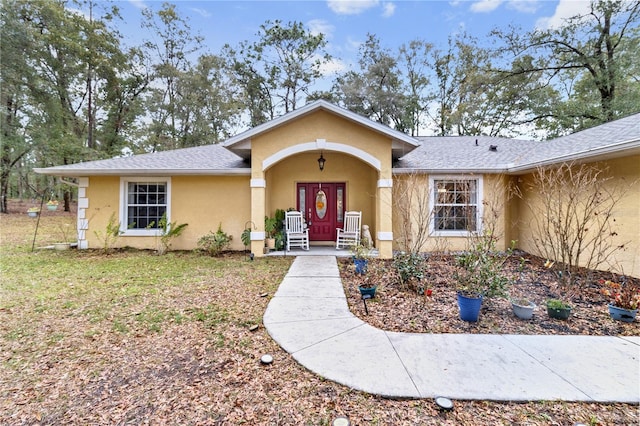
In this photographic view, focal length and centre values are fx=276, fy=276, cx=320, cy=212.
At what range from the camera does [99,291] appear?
4.92 meters

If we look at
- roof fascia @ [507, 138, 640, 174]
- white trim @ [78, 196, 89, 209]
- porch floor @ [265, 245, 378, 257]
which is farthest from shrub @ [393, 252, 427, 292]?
white trim @ [78, 196, 89, 209]

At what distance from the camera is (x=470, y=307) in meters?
3.66

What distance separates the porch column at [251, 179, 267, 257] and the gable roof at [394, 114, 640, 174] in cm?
388

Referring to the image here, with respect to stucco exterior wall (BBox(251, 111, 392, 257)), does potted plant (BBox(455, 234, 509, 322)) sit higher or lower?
lower

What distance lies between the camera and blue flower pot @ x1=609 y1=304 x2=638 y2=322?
368 centimetres

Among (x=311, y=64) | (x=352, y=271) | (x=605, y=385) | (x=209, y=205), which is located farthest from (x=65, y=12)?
(x=605, y=385)

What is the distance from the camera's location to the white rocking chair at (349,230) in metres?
8.73

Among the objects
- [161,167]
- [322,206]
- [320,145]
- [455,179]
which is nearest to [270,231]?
[322,206]

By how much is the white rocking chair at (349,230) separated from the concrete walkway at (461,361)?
16.2 ft

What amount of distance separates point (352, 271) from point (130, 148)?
67.1ft

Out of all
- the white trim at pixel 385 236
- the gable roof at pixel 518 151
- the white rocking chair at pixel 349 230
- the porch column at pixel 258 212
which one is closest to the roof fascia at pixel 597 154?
the gable roof at pixel 518 151

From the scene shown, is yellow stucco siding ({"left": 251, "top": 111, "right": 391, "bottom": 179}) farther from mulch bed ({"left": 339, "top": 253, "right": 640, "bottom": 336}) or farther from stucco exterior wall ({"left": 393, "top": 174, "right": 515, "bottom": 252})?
mulch bed ({"left": 339, "top": 253, "right": 640, "bottom": 336})

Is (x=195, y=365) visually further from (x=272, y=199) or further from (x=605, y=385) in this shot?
(x=272, y=199)

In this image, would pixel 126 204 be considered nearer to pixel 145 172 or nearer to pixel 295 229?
pixel 145 172
